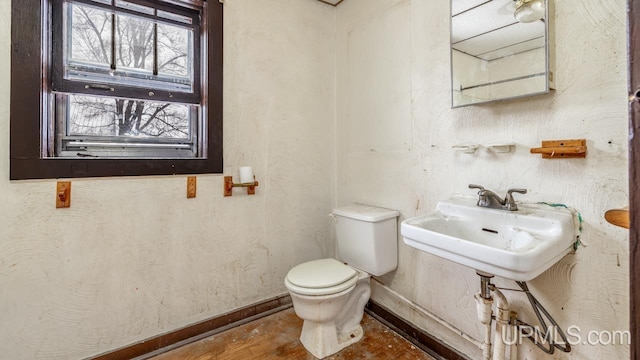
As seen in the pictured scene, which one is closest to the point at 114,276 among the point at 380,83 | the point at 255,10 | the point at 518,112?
the point at 255,10

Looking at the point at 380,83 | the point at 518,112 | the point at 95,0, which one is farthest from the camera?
the point at 380,83

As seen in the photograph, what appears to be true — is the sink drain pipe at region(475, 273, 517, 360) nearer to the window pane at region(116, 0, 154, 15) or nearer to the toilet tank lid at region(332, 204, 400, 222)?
the toilet tank lid at region(332, 204, 400, 222)

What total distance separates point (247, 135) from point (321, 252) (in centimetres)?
106

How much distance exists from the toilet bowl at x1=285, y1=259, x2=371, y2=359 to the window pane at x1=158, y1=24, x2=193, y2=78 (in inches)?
56.7

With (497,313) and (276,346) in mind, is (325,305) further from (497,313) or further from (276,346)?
(497,313)

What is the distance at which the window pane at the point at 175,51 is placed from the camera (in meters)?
1.71

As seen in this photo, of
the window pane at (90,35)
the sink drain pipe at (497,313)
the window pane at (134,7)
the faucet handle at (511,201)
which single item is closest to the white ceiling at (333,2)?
the window pane at (134,7)

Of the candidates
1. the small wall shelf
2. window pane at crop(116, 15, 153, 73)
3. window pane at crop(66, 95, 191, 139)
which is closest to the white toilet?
the small wall shelf

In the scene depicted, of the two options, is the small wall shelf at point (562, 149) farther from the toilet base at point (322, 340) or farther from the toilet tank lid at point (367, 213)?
the toilet base at point (322, 340)

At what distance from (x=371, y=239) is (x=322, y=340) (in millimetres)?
622

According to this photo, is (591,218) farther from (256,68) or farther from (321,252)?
(256,68)

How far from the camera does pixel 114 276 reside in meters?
1.50

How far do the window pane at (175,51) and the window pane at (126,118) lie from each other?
217mm

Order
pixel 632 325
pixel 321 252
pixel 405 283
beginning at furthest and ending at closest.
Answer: pixel 321 252, pixel 405 283, pixel 632 325
